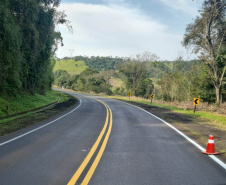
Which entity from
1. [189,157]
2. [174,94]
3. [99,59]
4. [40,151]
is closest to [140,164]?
[189,157]

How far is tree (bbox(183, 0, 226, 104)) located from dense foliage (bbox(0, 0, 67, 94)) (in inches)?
705

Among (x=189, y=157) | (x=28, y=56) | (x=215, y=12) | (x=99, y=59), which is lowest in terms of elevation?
(x=189, y=157)

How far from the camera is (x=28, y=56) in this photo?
2753 centimetres

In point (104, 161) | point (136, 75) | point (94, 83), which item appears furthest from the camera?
point (94, 83)

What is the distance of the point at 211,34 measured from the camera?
94.3 feet

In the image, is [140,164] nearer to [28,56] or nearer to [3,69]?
[3,69]

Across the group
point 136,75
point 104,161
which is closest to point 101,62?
point 136,75

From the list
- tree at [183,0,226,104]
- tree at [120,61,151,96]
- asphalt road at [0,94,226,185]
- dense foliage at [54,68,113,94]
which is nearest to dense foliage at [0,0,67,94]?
asphalt road at [0,94,226,185]

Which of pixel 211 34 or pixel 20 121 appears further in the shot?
pixel 211 34

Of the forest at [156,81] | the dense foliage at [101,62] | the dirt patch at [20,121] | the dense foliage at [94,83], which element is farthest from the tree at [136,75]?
the dense foliage at [101,62]

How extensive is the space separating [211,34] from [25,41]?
22.2 metres

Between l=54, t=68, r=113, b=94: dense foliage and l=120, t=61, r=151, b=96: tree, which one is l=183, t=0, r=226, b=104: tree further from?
l=54, t=68, r=113, b=94: dense foliage

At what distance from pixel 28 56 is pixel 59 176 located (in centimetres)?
2479

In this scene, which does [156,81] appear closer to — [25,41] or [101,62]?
[25,41]
